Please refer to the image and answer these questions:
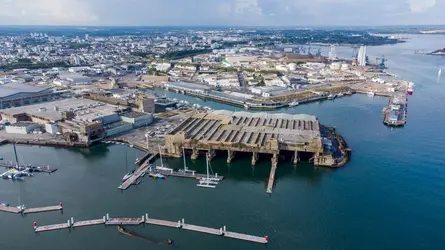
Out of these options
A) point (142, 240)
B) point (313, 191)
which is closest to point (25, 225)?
point (142, 240)

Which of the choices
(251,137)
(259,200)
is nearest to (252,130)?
(251,137)

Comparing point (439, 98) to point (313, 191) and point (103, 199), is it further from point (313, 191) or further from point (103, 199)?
point (103, 199)

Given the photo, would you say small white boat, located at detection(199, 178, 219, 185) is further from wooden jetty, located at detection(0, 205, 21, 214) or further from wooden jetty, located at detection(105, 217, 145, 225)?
wooden jetty, located at detection(0, 205, 21, 214)

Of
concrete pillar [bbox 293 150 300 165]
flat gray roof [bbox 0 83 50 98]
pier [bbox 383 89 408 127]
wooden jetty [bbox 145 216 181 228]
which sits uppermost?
flat gray roof [bbox 0 83 50 98]

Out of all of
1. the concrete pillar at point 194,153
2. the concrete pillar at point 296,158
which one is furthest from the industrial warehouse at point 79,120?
the concrete pillar at point 296,158

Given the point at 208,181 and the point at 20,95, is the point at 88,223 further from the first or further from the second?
the point at 20,95

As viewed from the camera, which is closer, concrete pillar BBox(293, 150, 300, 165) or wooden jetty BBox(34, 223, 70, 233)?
wooden jetty BBox(34, 223, 70, 233)

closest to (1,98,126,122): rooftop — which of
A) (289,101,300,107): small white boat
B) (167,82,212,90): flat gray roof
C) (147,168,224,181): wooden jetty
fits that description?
(147,168,224,181): wooden jetty

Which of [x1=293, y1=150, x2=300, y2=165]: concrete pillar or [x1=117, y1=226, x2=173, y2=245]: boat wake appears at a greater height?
[x1=293, y1=150, x2=300, y2=165]: concrete pillar

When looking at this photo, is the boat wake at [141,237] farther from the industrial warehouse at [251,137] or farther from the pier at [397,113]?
the pier at [397,113]
